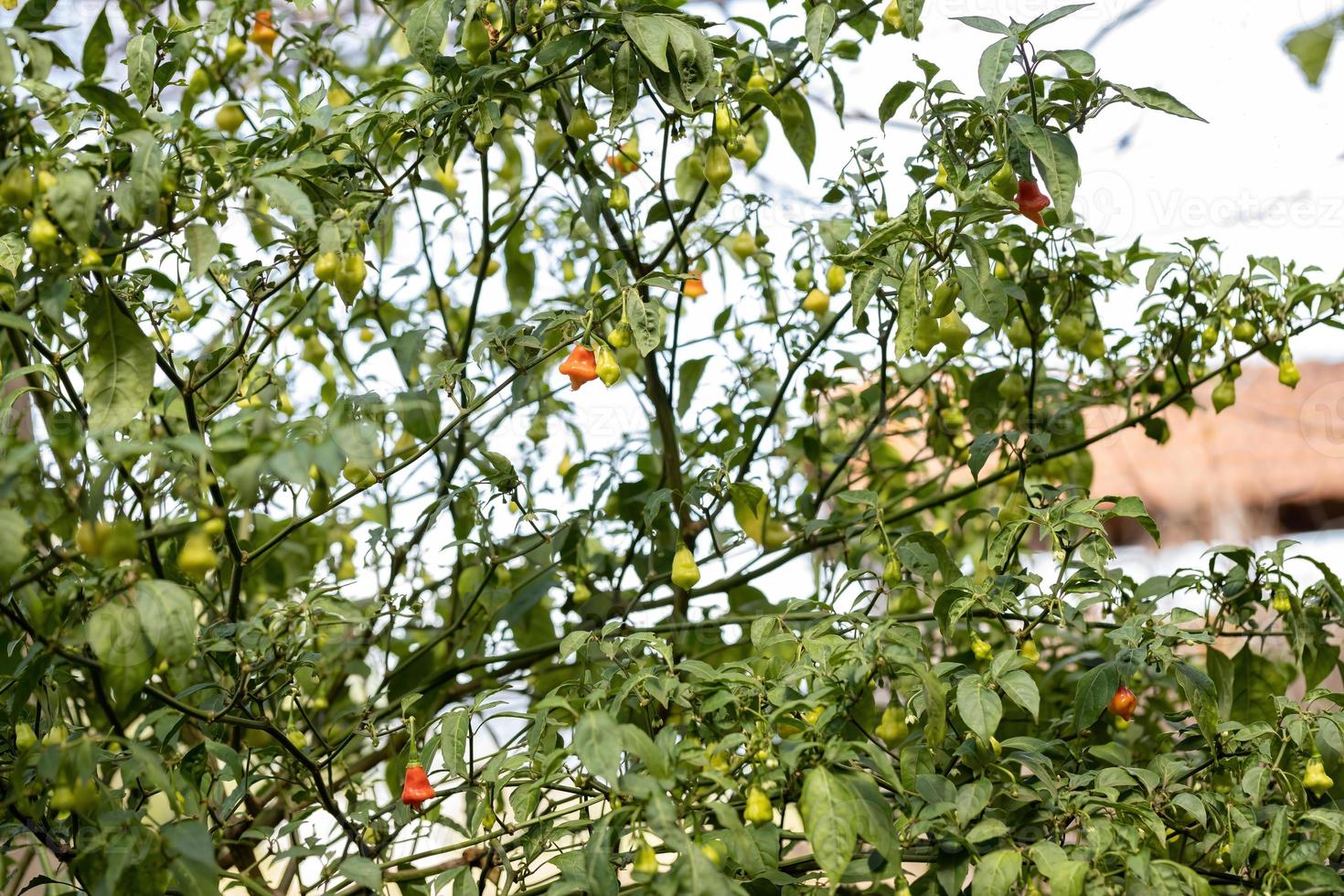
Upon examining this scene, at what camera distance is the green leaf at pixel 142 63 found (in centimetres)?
105

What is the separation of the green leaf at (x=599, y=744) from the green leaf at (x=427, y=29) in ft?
2.08

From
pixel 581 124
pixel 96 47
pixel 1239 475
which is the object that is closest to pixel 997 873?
pixel 581 124

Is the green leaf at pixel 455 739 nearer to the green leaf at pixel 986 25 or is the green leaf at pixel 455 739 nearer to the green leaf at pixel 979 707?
the green leaf at pixel 979 707

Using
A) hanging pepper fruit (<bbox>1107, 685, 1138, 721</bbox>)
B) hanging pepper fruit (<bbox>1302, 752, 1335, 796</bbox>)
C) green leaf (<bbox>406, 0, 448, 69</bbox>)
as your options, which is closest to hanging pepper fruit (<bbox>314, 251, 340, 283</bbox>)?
green leaf (<bbox>406, 0, 448, 69</bbox>)

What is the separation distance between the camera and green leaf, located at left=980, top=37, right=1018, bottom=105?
103cm

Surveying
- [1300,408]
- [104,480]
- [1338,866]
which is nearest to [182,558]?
[104,480]

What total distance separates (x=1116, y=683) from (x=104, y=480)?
0.89m

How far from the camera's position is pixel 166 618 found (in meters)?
0.80

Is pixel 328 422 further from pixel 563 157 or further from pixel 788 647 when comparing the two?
pixel 788 647

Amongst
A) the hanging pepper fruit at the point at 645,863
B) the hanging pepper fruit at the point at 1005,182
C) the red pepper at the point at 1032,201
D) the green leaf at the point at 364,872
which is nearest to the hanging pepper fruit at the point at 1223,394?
the red pepper at the point at 1032,201

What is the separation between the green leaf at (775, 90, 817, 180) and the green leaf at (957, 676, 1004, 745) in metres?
0.69

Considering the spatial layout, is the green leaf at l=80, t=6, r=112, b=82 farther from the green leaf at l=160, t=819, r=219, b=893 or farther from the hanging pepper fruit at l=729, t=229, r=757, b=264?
the green leaf at l=160, t=819, r=219, b=893

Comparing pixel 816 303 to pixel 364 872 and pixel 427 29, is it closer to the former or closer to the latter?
pixel 427 29

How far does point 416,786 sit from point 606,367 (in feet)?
1.41
